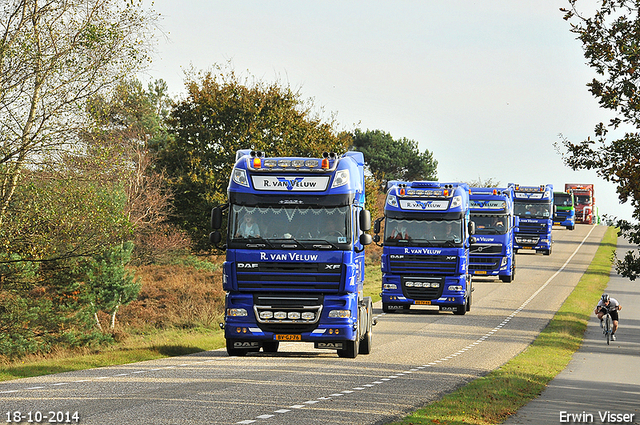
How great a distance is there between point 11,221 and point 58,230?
1236 mm

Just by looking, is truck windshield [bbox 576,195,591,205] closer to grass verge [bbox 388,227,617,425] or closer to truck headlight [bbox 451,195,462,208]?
grass verge [bbox 388,227,617,425]

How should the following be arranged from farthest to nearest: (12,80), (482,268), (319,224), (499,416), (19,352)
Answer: (482,268) → (19,352) → (12,80) → (319,224) → (499,416)

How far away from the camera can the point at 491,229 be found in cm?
3788

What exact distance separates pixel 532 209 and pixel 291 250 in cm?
3866

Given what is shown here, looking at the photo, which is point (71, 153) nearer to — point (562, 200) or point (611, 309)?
point (611, 309)

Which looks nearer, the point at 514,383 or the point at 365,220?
the point at 514,383

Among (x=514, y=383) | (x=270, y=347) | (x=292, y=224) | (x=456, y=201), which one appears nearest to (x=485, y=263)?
(x=456, y=201)

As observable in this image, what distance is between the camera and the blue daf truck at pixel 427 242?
89.7 ft

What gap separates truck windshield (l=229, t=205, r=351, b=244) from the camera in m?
16.7

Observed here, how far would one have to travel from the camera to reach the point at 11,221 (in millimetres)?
22391

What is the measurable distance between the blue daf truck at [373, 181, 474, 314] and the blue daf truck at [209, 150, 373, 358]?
10549 mm

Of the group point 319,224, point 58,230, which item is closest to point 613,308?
point 319,224

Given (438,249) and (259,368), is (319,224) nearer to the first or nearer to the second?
(259,368)

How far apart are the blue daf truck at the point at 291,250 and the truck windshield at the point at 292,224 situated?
0.02 meters
